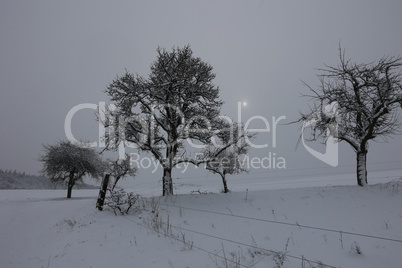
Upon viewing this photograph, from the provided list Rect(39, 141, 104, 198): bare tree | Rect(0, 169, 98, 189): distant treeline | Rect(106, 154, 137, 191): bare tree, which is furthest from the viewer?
Rect(0, 169, 98, 189): distant treeline

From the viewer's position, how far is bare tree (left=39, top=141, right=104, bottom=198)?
22891mm

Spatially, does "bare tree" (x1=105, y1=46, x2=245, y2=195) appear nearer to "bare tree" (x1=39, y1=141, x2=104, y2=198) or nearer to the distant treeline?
"bare tree" (x1=39, y1=141, x2=104, y2=198)

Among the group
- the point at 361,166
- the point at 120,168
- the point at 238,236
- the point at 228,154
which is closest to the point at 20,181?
the point at 120,168

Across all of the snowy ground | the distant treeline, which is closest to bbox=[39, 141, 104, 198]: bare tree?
the snowy ground

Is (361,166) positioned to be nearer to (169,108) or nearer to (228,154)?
(169,108)

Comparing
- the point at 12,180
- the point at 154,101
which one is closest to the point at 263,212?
the point at 154,101

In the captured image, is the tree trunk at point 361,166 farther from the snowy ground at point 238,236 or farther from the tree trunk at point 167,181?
the tree trunk at point 167,181

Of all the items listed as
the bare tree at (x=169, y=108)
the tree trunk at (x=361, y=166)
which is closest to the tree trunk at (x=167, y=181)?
the bare tree at (x=169, y=108)

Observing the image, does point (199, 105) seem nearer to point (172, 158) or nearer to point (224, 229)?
point (172, 158)

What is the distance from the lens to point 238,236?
576 centimetres

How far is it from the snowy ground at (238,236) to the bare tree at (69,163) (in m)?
13.9

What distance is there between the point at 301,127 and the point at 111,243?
1127cm

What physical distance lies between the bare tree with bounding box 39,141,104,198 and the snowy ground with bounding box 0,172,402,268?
13.9m

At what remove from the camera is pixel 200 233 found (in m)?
6.21
